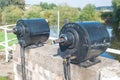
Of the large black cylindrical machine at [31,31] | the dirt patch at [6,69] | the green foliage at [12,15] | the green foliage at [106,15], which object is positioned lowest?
the green foliage at [106,15]

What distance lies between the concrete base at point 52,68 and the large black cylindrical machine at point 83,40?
0.47 feet

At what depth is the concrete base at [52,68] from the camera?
239 cm

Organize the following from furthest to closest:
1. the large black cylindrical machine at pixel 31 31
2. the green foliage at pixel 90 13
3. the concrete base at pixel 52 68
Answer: the green foliage at pixel 90 13
the large black cylindrical machine at pixel 31 31
the concrete base at pixel 52 68

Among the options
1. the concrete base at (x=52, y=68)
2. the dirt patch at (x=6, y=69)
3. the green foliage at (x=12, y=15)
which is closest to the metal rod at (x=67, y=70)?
the concrete base at (x=52, y=68)

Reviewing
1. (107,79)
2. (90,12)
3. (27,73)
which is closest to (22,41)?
(27,73)

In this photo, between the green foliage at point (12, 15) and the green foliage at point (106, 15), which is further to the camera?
the green foliage at point (106, 15)

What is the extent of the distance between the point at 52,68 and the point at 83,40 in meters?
0.80

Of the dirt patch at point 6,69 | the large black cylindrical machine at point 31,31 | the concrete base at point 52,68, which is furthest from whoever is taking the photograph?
the dirt patch at point 6,69

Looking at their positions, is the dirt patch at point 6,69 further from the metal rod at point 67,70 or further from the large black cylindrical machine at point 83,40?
the large black cylindrical machine at point 83,40

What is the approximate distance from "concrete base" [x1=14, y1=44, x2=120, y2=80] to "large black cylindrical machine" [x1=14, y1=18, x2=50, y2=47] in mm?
137

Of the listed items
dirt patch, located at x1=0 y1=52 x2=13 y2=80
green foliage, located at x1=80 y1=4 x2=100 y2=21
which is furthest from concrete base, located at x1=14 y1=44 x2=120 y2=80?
green foliage, located at x1=80 y1=4 x2=100 y2=21

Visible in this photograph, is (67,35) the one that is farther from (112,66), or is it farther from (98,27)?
(112,66)

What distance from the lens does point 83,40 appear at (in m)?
2.44

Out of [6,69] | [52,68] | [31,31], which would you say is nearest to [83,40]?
[52,68]
